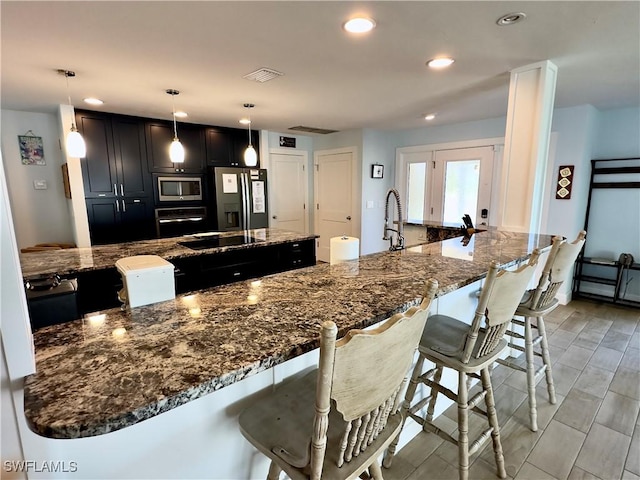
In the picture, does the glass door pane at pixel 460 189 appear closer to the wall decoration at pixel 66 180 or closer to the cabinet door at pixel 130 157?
the cabinet door at pixel 130 157

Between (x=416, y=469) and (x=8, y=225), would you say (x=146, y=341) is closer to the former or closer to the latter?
(x=8, y=225)

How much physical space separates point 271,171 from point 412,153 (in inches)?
94.3

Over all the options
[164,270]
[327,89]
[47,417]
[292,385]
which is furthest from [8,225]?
[327,89]

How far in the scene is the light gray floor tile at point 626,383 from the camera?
7.45 feet

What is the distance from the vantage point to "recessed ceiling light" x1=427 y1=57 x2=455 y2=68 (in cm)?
229

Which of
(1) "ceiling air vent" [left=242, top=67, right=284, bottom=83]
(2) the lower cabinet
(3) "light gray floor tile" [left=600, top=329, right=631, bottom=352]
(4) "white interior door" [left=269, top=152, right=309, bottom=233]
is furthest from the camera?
(4) "white interior door" [left=269, top=152, right=309, bottom=233]

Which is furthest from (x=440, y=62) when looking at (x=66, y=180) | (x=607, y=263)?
(x=66, y=180)

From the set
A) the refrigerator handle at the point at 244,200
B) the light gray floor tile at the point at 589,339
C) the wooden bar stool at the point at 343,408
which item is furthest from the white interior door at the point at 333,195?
the wooden bar stool at the point at 343,408

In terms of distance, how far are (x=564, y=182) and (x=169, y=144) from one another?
5.06 m

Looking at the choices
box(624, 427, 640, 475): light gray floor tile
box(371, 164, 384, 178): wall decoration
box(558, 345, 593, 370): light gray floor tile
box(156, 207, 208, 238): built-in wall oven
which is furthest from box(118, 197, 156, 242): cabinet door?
box(624, 427, 640, 475): light gray floor tile

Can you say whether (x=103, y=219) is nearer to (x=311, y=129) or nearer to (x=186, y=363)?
(x=311, y=129)

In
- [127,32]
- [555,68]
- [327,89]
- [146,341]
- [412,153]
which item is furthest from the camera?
[412,153]

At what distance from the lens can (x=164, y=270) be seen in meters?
1.18

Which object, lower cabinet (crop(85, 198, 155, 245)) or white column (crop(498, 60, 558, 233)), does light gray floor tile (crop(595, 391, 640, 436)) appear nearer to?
white column (crop(498, 60, 558, 233))
